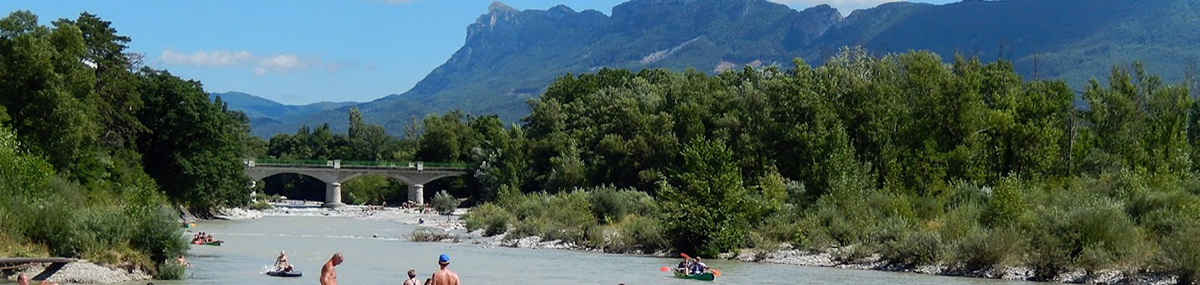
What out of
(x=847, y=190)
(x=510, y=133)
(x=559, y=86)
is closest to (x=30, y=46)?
(x=847, y=190)

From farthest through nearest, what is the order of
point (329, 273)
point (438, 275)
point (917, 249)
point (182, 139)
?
point (182, 139)
point (917, 249)
point (329, 273)
point (438, 275)

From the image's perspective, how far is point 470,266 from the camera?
2014 inches

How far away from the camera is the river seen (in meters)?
44.2

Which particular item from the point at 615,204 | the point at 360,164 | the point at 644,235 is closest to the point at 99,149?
the point at 615,204

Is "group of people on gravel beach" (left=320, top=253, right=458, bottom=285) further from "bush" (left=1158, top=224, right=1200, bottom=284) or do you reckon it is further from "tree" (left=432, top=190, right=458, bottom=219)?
"tree" (left=432, top=190, right=458, bottom=219)

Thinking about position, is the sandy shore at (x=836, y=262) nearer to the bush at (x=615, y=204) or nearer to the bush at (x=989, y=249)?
the bush at (x=989, y=249)

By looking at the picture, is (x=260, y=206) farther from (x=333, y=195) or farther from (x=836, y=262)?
(x=836, y=262)

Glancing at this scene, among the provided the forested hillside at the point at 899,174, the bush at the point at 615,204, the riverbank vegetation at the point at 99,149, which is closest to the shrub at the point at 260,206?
the riverbank vegetation at the point at 99,149

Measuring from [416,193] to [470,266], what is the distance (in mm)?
86387

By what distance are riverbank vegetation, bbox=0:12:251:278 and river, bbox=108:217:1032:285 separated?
8.18 feet

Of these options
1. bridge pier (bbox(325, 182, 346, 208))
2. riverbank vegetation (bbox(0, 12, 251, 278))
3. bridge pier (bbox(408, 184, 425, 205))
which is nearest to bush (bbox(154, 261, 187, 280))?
riverbank vegetation (bbox(0, 12, 251, 278))

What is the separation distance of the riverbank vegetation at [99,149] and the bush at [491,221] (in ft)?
59.2

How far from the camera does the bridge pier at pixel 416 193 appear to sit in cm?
13638

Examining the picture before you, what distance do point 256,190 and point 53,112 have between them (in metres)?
94.6
